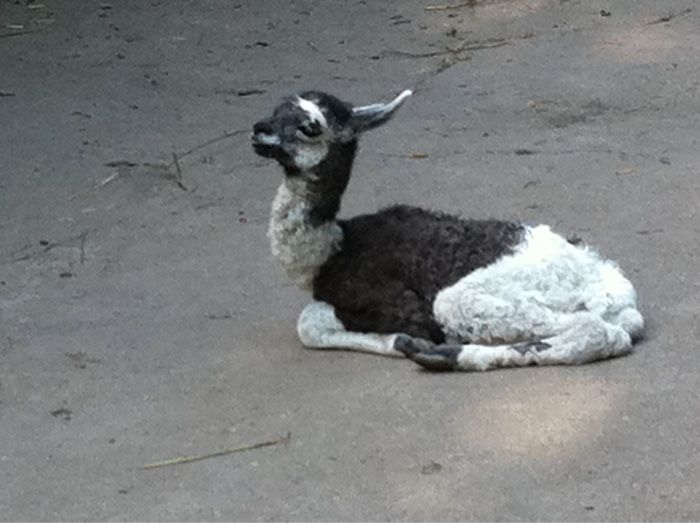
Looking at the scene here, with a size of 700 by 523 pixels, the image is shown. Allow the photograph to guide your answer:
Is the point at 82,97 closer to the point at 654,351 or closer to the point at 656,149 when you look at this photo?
the point at 656,149

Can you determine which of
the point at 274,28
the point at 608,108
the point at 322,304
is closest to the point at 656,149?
the point at 608,108

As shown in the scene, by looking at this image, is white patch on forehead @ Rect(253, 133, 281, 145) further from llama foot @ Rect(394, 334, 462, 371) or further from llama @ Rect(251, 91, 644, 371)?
llama foot @ Rect(394, 334, 462, 371)

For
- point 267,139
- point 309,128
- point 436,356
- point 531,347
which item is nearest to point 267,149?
point 267,139

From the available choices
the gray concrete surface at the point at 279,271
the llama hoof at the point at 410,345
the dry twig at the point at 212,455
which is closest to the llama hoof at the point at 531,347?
the gray concrete surface at the point at 279,271

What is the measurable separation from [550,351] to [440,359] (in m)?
0.42

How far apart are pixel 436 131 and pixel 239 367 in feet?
12.1

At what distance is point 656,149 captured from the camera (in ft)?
30.1

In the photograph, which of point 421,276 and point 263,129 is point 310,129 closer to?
point 263,129

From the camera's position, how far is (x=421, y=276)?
647 cm

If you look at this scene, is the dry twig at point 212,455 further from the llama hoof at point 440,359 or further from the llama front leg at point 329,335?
the llama front leg at point 329,335

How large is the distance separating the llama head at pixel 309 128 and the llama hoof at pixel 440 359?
993mm

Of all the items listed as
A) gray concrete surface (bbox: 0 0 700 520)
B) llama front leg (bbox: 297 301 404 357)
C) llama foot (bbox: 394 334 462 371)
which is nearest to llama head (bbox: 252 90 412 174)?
llama front leg (bbox: 297 301 404 357)

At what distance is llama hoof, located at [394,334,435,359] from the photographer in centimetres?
622

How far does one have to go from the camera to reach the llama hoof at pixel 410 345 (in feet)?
20.4
